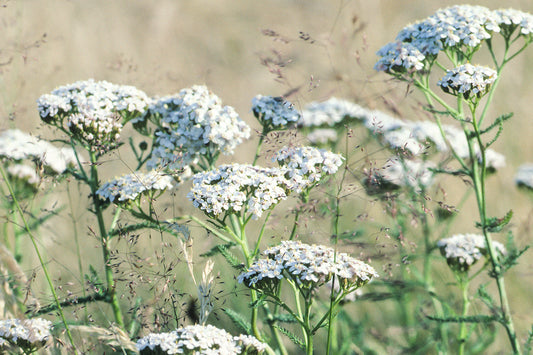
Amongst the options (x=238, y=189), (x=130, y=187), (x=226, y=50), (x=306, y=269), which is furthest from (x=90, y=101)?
(x=226, y=50)

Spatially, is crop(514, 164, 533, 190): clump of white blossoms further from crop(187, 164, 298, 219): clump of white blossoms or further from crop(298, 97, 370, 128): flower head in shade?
crop(187, 164, 298, 219): clump of white blossoms

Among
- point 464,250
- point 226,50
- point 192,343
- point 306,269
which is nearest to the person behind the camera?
point 192,343

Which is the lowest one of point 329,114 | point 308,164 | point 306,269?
point 306,269

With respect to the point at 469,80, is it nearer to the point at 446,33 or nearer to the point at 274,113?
the point at 446,33

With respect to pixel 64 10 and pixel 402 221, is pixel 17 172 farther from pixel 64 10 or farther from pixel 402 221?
pixel 64 10

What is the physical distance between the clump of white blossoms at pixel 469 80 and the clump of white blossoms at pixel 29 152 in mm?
2066

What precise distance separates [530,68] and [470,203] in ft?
6.55

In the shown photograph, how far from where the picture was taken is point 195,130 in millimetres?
3012

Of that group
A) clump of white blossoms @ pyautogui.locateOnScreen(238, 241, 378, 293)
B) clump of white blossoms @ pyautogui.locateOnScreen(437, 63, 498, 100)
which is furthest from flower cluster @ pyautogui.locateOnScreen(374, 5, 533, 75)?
clump of white blossoms @ pyautogui.locateOnScreen(238, 241, 378, 293)

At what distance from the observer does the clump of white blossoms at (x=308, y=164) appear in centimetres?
271

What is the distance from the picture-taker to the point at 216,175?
2656mm

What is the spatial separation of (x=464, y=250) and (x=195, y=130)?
1.56m

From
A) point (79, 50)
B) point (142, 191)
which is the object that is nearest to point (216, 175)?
point (142, 191)

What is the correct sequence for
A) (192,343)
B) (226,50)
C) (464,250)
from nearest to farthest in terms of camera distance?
(192,343), (464,250), (226,50)
